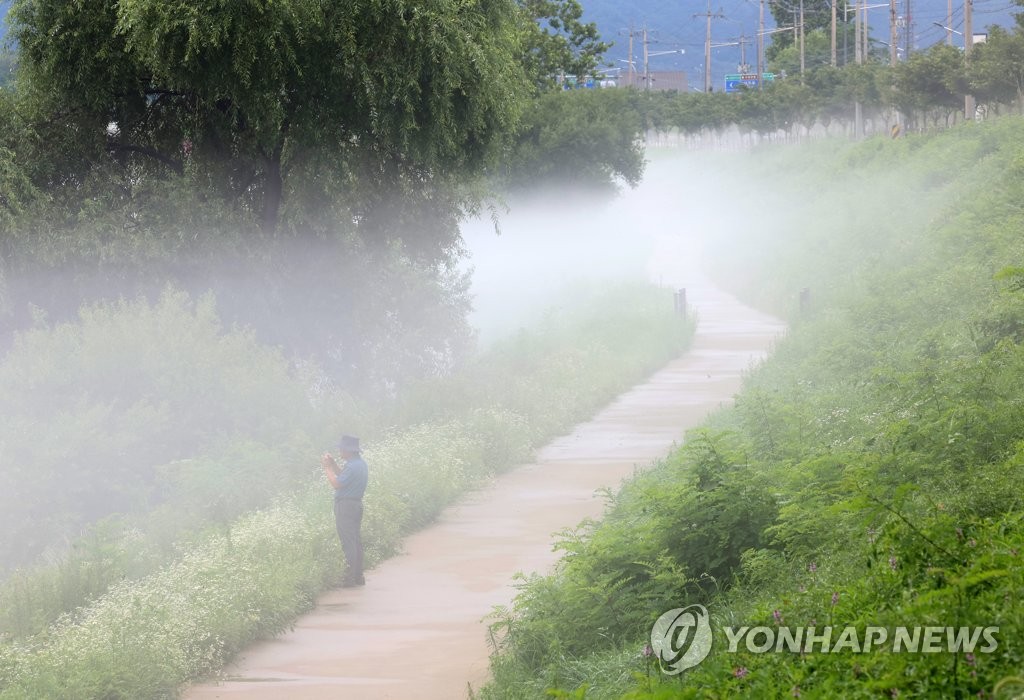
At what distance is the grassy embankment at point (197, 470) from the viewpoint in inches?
427

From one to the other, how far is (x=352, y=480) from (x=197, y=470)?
13.8ft

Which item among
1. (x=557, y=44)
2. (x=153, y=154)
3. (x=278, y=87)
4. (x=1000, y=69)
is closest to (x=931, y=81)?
(x=1000, y=69)

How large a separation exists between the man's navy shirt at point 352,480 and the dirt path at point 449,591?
3.14 feet

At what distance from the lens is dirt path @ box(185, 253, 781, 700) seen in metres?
10.4

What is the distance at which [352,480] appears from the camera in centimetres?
1366

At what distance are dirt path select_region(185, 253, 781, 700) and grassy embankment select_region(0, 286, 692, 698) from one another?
0.34 meters

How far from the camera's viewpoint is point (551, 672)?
364 inches

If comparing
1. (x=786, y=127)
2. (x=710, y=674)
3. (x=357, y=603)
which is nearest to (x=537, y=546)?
(x=357, y=603)

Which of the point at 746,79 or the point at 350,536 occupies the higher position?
the point at 746,79

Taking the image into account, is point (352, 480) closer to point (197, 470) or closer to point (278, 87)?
point (197, 470)

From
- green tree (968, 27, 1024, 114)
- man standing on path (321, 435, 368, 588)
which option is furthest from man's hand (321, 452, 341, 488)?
green tree (968, 27, 1024, 114)

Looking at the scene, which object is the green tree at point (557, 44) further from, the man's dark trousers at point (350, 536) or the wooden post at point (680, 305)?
the man's dark trousers at point (350, 536)

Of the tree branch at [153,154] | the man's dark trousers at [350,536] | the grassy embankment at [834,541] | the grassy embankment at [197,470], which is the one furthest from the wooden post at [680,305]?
the man's dark trousers at [350,536]

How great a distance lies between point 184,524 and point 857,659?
11077 millimetres
